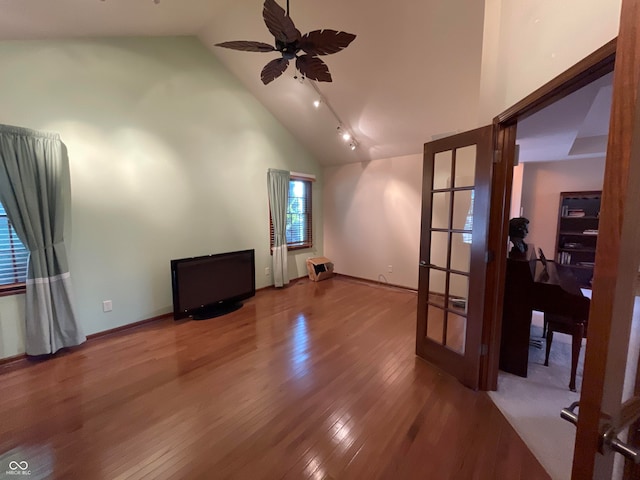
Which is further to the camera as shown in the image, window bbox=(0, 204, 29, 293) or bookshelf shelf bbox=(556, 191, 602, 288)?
bookshelf shelf bbox=(556, 191, 602, 288)

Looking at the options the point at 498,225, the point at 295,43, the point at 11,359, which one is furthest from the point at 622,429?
the point at 11,359

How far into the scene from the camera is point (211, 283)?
3.69m

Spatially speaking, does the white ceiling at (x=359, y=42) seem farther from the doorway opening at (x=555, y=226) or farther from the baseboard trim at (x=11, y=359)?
the baseboard trim at (x=11, y=359)

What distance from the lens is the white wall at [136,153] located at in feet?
8.54

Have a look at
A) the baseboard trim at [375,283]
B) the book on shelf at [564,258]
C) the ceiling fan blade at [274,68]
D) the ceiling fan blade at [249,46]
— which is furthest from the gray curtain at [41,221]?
the book on shelf at [564,258]

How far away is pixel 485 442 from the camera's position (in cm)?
168

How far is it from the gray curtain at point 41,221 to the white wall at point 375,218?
4249 millimetres

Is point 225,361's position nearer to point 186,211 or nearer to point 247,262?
point 247,262

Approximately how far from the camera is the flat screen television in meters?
3.37

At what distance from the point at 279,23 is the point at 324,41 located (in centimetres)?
31

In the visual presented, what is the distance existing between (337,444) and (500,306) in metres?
1.55

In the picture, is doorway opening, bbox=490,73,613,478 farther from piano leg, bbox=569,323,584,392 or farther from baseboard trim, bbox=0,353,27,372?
baseboard trim, bbox=0,353,27,372

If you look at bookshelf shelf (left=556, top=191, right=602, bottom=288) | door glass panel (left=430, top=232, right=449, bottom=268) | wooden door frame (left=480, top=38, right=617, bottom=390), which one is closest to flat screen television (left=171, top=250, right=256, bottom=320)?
door glass panel (left=430, top=232, right=449, bottom=268)

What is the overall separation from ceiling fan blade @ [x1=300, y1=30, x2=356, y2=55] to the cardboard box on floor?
13.1 feet
